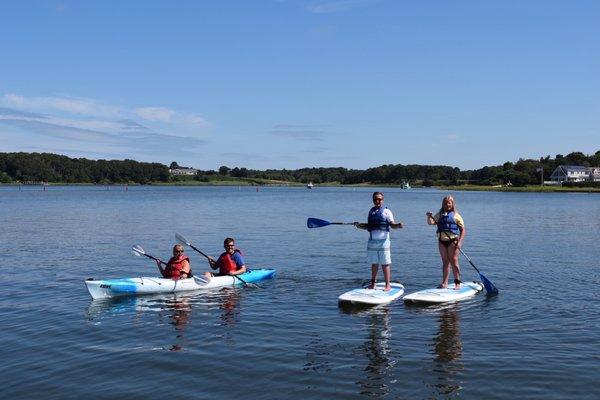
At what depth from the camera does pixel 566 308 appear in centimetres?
1344

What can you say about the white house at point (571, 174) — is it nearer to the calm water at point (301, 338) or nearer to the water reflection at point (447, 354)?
the calm water at point (301, 338)

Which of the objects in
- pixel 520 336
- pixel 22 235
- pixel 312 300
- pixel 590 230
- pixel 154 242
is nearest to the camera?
pixel 520 336

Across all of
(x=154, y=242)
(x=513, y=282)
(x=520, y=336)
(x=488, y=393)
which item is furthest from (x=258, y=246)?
(x=488, y=393)

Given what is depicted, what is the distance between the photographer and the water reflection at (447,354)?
854cm

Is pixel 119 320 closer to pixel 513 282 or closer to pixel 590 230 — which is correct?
pixel 513 282

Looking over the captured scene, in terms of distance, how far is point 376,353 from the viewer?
10.0 metres

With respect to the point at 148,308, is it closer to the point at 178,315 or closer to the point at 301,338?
the point at 178,315

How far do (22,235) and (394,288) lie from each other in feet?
80.4

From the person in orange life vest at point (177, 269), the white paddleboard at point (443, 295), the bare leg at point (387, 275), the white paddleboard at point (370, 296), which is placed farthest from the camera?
the person in orange life vest at point (177, 269)

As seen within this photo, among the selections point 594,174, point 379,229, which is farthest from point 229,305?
point 594,174

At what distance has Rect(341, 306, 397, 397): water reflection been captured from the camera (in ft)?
27.9

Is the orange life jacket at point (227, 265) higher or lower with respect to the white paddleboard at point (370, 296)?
higher

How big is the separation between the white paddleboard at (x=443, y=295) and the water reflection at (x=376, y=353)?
818 millimetres

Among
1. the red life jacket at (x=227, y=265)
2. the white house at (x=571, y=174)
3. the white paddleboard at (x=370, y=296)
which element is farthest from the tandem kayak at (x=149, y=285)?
the white house at (x=571, y=174)
